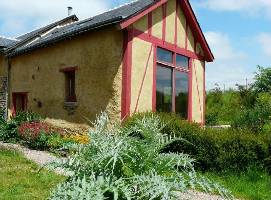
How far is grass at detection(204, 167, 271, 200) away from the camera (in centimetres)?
735

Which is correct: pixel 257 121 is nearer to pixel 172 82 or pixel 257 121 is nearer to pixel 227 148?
pixel 172 82

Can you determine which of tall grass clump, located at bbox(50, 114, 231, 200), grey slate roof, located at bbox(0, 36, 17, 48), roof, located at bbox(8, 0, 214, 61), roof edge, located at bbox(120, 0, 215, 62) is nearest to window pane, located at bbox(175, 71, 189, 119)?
roof edge, located at bbox(120, 0, 215, 62)

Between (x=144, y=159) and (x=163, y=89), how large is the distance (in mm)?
11336

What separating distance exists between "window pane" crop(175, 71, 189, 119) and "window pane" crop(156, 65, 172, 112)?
19.6 inches

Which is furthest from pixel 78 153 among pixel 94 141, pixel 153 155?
pixel 153 155

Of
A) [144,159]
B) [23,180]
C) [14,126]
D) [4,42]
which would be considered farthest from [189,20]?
[144,159]

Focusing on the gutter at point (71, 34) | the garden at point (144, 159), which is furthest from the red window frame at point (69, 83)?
the garden at point (144, 159)

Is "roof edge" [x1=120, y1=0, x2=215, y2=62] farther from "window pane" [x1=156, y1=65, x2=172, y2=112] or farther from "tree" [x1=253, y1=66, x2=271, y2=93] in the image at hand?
"tree" [x1=253, y1=66, x2=271, y2=93]

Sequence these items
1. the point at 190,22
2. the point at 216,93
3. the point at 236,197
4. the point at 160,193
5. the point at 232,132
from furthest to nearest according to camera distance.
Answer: the point at 216,93
the point at 190,22
the point at 232,132
the point at 236,197
the point at 160,193

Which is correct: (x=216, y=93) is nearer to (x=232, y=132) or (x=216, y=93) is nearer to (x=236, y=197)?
(x=232, y=132)

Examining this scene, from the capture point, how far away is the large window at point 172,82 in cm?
1405

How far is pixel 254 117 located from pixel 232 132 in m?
5.40

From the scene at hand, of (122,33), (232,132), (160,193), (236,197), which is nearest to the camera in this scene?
(160,193)

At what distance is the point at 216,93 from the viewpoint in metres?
26.9
